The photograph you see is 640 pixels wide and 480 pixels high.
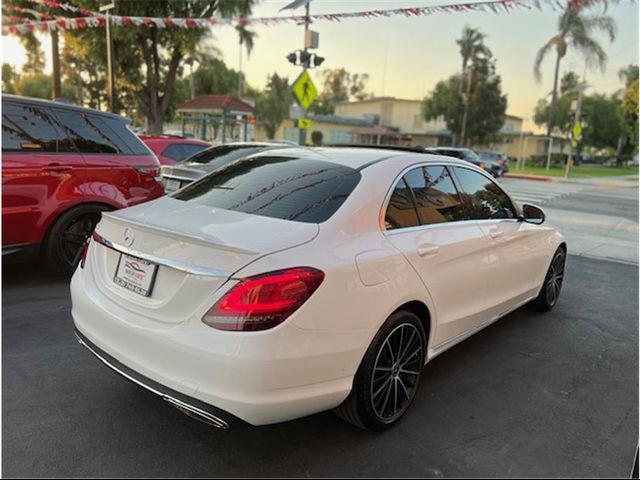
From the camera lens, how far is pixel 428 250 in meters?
3.23

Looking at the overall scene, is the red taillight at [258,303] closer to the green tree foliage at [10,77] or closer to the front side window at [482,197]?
the front side window at [482,197]

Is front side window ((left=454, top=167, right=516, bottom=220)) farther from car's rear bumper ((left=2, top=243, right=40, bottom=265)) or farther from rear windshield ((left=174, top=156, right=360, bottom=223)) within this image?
car's rear bumper ((left=2, top=243, right=40, bottom=265))

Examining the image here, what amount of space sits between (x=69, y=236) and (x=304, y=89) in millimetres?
9025

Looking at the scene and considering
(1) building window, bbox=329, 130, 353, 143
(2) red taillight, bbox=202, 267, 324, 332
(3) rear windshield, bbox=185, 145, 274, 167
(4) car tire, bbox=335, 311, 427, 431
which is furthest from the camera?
(1) building window, bbox=329, 130, 353, 143

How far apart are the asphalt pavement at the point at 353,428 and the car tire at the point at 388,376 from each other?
12cm

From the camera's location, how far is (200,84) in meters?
44.7

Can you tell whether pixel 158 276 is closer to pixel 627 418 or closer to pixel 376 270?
pixel 376 270

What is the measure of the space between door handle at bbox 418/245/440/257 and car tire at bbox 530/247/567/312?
2395mm

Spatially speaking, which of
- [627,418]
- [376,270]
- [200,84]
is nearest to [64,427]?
[376,270]

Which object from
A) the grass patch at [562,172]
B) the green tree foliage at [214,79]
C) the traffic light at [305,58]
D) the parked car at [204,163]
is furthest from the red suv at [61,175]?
the green tree foliage at [214,79]

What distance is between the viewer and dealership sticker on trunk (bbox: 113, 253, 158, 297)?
265cm

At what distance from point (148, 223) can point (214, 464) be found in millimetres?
1334

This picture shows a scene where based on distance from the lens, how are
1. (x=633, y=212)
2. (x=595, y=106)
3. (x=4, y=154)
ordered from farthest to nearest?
(x=595, y=106)
(x=633, y=212)
(x=4, y=154)

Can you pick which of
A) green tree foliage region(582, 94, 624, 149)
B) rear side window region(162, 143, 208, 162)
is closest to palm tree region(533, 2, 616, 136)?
green tree foliage region(582, 94, 624, 149)
